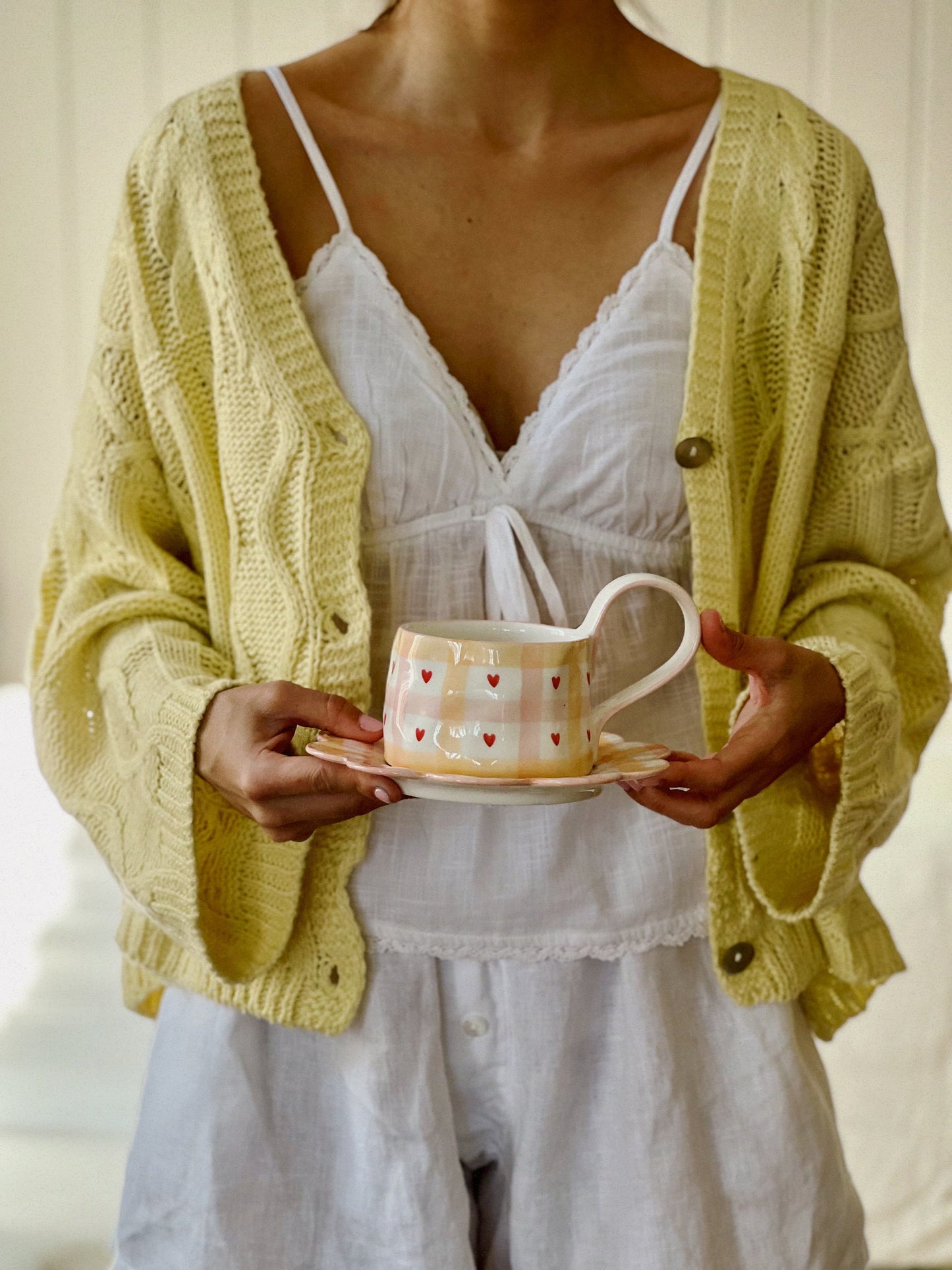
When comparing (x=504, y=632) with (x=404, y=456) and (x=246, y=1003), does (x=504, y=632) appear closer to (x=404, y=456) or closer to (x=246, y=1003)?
(x=404, y=456)

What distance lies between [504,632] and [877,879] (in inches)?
45.8

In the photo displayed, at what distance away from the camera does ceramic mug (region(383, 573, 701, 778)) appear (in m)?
0.64

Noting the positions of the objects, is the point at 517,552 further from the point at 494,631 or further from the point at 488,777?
the point at 488,777

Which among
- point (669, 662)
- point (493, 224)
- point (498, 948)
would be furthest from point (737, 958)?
point (493, 224)

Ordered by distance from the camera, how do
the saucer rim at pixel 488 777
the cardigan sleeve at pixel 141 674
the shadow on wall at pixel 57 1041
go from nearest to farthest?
the saucer rim at pixel 488 777, the cardigan sleeve at pixel 141 674, the shadow on wall at pixel 57 1041

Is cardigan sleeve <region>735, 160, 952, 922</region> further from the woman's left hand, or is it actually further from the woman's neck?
the woman's neck

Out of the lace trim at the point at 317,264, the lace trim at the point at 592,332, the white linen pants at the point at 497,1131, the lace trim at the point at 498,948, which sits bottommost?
the white linen pants at the point at 497,1131

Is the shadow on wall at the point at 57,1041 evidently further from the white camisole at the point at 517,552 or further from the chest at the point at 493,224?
the chest at the point at 493,224

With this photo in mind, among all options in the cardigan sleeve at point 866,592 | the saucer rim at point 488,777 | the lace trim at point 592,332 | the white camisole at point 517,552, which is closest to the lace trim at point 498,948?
the white camisole at point 517,552

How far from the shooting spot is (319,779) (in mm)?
693

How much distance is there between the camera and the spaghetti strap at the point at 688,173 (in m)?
0.90

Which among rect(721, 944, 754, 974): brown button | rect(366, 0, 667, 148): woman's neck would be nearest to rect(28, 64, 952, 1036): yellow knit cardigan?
rect(721, 944, 754, 974): brown button

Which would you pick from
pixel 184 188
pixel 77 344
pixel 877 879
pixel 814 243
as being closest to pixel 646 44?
pixel 814 243

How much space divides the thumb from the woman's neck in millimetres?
422
